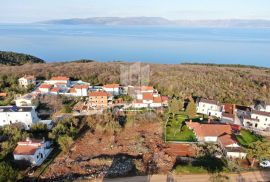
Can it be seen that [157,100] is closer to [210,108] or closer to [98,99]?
[210,108]

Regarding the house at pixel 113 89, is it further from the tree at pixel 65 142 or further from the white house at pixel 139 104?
the tree at pixel 65 142

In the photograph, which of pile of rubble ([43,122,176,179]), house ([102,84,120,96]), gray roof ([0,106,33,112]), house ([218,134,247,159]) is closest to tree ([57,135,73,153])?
pile of rubble ([43,122,176,179])

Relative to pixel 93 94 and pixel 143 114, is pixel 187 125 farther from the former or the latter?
pixel 93 94

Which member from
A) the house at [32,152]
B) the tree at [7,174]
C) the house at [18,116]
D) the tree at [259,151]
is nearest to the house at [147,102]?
the house at [18,116]

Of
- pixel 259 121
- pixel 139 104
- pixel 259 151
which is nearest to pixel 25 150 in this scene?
pixel 139 104

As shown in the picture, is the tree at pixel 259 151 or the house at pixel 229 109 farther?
the house at pixel 229 109

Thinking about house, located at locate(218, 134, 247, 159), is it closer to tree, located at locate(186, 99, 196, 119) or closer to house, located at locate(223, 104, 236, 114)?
tree, located at locate(186, 99, 196, 119)
